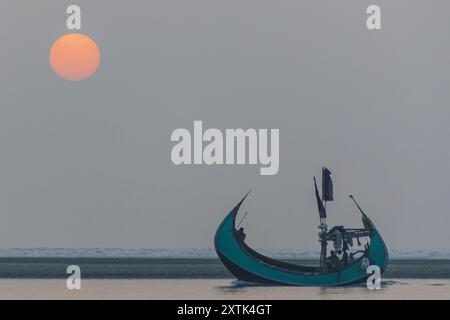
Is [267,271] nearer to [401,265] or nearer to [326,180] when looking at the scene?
[326,180]

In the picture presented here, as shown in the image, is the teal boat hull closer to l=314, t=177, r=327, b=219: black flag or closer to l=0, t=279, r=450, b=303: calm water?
l=0, t=279, r=450, b=303: calm water

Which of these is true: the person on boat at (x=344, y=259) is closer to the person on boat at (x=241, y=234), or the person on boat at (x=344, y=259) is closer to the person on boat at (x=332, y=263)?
the person on boat at (x=332, y=263)

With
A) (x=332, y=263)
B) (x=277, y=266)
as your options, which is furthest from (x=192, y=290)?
(x=332, y=263)

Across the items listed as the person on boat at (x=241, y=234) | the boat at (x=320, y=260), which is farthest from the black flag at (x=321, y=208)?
the person on boat at (x=241, y=234)

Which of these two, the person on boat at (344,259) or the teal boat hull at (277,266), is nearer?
the teal boat hull at (277,266)

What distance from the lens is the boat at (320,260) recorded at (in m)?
67.9

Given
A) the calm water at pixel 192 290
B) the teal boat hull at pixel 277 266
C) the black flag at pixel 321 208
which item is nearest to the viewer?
the calm water at pixel 192 290

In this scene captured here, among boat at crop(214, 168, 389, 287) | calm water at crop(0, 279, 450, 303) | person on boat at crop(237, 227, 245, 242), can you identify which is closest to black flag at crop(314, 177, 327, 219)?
boat at crop(214, 168, 389, 287)

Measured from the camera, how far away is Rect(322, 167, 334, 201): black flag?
231ft

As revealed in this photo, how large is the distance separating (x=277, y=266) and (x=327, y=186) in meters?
4.27

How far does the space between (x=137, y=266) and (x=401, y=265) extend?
16119 millimetres
